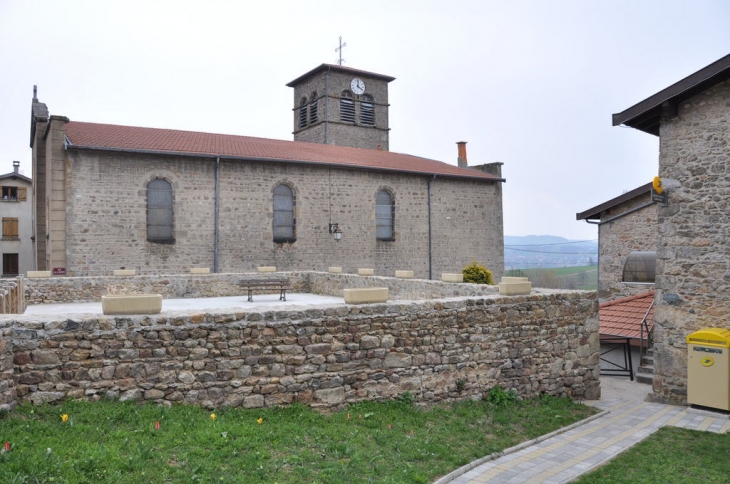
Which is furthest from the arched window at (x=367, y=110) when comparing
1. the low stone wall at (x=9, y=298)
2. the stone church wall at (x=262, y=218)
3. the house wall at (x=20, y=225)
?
the low stone wall at (x=9, y=298)

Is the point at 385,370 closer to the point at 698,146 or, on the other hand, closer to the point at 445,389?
the point at 445,389

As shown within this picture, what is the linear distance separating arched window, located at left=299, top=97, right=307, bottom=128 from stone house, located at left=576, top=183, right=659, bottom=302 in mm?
25034

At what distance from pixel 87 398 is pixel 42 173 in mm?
19470

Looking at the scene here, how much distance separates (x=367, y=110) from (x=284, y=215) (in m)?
16.9

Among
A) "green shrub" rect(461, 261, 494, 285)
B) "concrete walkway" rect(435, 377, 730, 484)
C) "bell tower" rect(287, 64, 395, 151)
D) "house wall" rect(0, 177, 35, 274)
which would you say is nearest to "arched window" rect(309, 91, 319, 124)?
"bell tower" rect(287, 64, 395, 151)

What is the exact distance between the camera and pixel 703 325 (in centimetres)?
919

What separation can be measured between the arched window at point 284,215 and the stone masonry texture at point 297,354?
48.4ft

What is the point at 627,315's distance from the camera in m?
13.0

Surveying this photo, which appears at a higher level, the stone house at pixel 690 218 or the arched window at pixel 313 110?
the arched window at pixel 313 110

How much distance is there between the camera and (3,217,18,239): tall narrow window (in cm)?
3619

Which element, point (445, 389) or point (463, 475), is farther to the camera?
point (445, 389)

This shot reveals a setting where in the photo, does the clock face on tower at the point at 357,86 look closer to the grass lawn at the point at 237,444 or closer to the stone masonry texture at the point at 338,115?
the stone masonry texture at the point at 338,115

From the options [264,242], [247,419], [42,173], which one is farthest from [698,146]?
[42,173]

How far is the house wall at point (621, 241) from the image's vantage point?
1500cm
